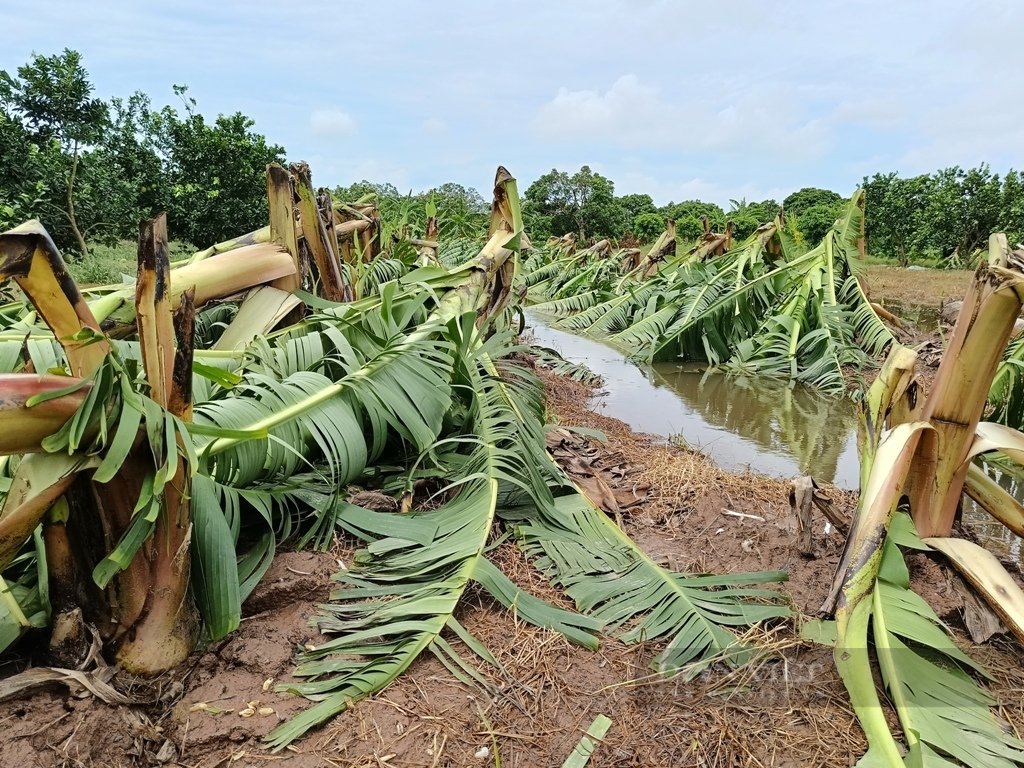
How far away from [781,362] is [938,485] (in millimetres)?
4867

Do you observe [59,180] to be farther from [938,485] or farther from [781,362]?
[938,485]

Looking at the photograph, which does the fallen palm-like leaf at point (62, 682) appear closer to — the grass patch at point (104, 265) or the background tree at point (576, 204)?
the grass patch at point (104, 265)

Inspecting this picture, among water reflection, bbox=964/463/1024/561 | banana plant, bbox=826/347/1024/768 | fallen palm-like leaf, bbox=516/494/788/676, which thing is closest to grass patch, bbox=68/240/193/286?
fallen palm-like leaf, bbox=516/494/788/676

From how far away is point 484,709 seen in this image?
5.06ft

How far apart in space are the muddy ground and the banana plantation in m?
0.02

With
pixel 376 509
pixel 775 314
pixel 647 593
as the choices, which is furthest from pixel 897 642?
pixel 775 314

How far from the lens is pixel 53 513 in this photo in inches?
49.9

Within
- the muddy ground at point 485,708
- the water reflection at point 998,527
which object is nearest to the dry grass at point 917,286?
the water reflection at point 998,527

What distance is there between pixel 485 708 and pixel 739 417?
435cm

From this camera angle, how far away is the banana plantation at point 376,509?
1.29m

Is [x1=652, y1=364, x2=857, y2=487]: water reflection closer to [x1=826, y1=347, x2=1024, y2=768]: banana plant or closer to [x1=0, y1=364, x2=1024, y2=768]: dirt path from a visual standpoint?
[x1=826, y1=347, x2=1024, y2=768]: banana plant

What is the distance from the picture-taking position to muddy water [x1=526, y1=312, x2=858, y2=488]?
4312mm

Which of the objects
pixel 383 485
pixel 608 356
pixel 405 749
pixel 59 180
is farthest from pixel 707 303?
pixel 59 180

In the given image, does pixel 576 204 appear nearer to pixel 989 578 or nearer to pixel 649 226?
pixel 649 226
